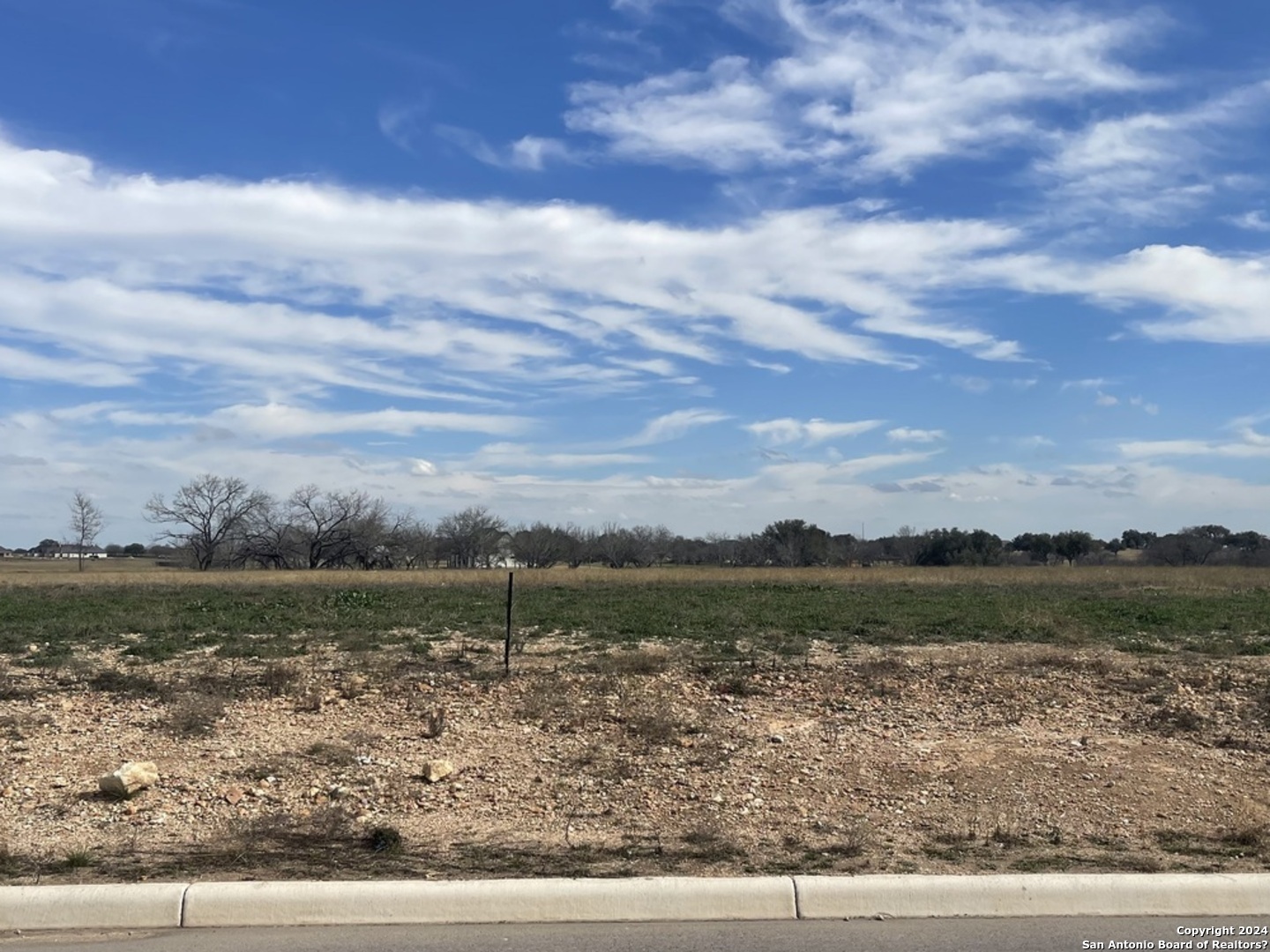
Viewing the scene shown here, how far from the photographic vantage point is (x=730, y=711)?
945cm

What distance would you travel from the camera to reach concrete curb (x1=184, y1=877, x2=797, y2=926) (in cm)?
510

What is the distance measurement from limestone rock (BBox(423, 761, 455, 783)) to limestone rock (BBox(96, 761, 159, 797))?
1.84 m

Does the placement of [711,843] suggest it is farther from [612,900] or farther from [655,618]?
[655,618]

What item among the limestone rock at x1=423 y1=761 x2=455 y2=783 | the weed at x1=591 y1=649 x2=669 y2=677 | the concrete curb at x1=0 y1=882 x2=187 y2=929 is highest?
the weed at x1=591 y1=649 x2=669 y2=677

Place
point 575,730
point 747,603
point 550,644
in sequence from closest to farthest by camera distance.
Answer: point 575,730 < point 550,644 < point 747,603

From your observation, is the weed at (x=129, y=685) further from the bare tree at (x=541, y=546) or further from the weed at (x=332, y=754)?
the bare tree at (x=541, y=546)

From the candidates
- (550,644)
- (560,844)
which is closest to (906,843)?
(560,844)

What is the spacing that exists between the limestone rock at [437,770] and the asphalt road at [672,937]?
2.49 m

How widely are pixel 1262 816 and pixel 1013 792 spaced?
4.97 feet

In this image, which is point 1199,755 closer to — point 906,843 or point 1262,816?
point 1262,816

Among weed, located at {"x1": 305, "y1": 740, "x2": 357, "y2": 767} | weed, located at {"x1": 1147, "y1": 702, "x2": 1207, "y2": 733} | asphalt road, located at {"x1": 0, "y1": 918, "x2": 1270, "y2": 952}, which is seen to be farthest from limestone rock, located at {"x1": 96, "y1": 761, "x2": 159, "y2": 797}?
weed, located at {"x1": 1147, "y1": 702, "x2": 1207, "y2": 733}

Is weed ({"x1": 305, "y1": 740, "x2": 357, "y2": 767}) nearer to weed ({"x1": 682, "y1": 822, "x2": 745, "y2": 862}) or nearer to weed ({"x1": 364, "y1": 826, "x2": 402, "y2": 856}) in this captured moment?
weed ({"x1": 364, "y1": 826, "x2": 402, "y2": 856})

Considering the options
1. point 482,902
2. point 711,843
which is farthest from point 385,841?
point 711,843

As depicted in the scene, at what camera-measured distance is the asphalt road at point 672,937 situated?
4.74 meters
